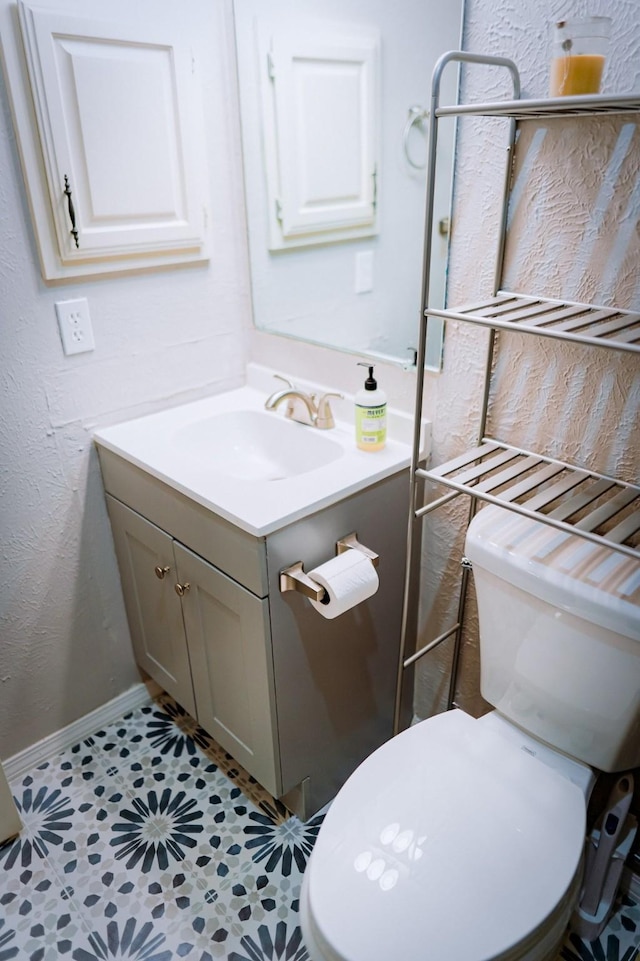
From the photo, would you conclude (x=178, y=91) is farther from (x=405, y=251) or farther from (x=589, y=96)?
(x=589, y=96)

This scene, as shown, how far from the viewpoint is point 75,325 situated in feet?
4.91

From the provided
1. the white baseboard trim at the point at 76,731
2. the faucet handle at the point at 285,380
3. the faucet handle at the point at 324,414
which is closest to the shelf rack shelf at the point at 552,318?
the faucet handle at the point at 324,414

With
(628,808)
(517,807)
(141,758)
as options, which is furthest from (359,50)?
(141,758)

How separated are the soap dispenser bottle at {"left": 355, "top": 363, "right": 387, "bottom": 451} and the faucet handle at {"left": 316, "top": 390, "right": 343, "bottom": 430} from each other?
132 mm

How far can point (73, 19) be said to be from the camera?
4.24 feet

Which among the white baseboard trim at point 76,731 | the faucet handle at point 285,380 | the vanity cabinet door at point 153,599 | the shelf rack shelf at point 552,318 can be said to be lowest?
the white baseboard trim at point 76,731

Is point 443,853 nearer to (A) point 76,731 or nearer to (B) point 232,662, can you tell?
(B) point 232,662

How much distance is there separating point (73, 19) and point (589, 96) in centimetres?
104

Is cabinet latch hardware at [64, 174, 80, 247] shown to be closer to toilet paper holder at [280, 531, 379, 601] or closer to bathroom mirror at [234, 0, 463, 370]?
bathroom mirror at [234, 0, 463, 370]

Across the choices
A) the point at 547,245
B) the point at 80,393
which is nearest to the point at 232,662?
the point at 80,393

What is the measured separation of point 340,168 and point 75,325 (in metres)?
0.72

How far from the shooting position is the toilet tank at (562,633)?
1.05 meters

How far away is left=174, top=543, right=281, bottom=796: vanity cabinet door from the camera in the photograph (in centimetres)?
133

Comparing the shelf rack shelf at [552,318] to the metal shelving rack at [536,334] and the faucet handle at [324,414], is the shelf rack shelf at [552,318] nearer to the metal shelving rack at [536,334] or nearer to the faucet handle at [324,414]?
the metal shelving rack at [536,334]
